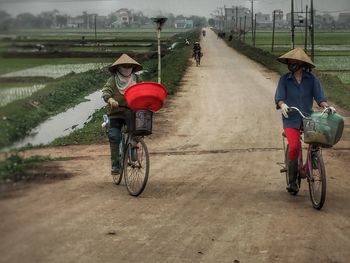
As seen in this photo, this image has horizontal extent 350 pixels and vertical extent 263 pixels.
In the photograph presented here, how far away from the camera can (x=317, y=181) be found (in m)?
5.50

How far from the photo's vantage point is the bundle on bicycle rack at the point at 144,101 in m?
5.46

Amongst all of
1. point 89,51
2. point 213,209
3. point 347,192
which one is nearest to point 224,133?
point 347,192

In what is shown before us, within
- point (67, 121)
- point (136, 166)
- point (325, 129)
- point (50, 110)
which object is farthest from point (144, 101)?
point (50, 110)

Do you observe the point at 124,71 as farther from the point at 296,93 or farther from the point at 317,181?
the point at 317,181

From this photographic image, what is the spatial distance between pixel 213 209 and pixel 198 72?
71.0ft

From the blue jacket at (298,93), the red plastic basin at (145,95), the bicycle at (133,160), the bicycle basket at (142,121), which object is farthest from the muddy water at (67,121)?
the blue jacket at (298,93)

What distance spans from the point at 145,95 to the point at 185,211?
120 centimetres

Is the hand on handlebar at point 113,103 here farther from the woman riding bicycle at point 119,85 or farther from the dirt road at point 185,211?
the dirt road at point 185,211

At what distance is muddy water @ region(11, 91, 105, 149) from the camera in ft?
41.1

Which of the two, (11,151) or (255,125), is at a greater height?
(11,151)

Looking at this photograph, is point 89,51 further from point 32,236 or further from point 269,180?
point 32,236

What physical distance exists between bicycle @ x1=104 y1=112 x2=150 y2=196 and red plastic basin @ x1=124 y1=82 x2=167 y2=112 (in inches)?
14.6

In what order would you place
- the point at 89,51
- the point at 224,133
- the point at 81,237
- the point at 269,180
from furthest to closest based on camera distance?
the point at 89,51 → the point at 224,133 → the point at 269,180 → the point at 81,237

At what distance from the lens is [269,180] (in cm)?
690
